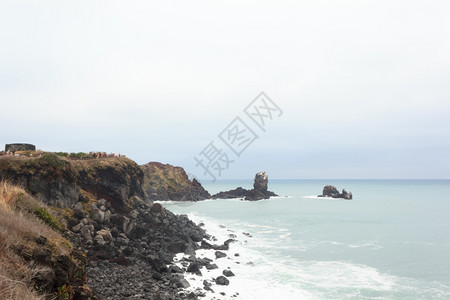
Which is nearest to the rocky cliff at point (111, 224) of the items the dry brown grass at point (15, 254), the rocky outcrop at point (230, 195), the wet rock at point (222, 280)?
the dry brown grass at point (15, 254)

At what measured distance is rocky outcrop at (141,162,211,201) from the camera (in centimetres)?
11160

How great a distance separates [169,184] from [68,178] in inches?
3464

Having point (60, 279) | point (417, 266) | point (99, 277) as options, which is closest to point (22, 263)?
point (60, 279)

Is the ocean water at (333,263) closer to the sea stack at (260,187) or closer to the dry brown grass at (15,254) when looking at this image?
the dry brown grass at (15,254)

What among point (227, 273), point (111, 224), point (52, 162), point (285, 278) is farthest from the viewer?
point (52, 162)

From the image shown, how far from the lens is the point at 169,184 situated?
11838cm

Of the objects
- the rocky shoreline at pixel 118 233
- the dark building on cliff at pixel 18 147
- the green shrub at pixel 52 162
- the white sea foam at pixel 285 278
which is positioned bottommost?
the white sea foam at pixel 285 278

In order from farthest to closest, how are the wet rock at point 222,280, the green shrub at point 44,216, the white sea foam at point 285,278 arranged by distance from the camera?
the wet rock at point 222,280
the white sea foam at point 285,278
the green shrub at point 44,216

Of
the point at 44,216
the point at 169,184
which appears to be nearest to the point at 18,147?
the point at 44,216

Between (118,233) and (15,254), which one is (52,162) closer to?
(118,233)

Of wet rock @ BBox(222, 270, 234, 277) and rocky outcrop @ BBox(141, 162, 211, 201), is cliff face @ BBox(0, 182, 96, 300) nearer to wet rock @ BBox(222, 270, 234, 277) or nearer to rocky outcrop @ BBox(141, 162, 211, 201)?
wet rock @ BBox(222, 270, 234, 277)

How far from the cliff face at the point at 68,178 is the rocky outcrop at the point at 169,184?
6671 centimetres

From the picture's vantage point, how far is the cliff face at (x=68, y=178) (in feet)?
91.3

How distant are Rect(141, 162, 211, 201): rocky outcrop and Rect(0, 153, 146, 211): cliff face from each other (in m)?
66.7
